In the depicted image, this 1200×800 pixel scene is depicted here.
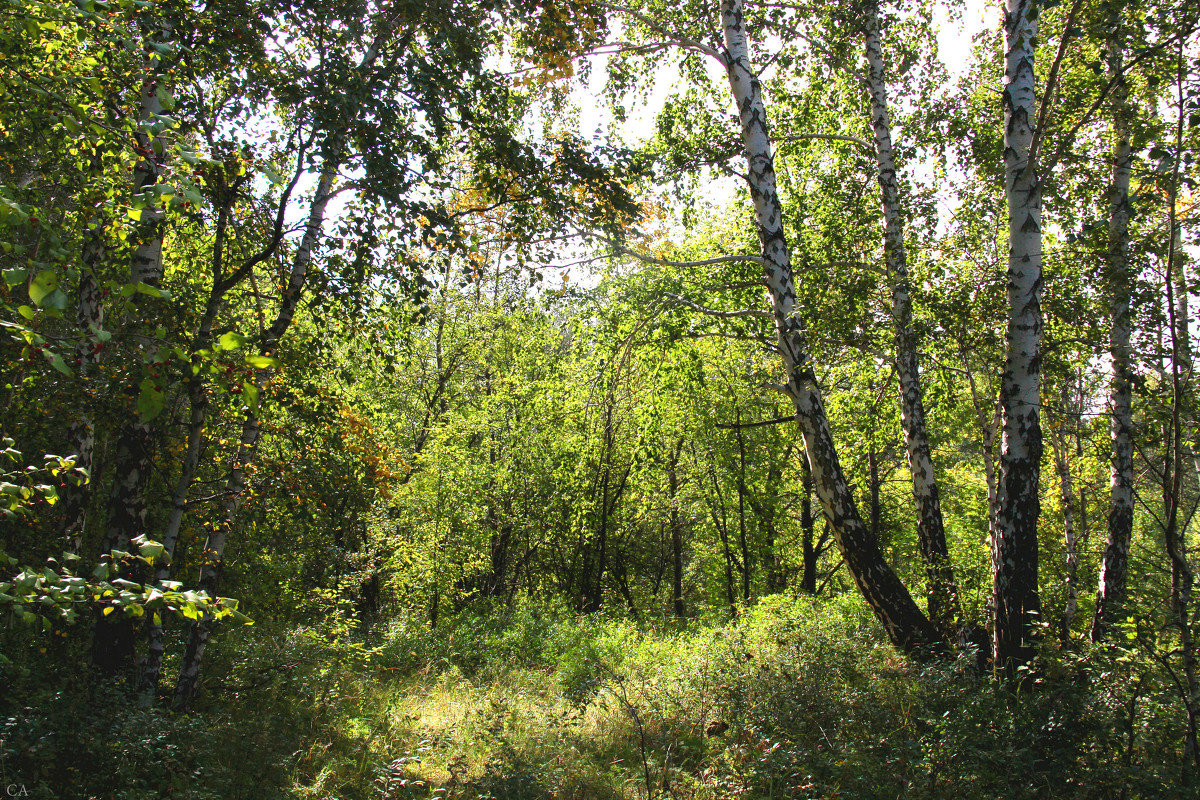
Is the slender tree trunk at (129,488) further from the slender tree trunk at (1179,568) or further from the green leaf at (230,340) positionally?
the slender tree trunk at (1179,568)

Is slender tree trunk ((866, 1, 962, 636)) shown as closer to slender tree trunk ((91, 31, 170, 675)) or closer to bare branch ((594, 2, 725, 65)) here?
bare branch ((594, 2, 725, 65))

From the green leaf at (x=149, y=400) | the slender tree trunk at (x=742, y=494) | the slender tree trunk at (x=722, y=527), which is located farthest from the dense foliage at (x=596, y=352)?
the slender tree trunk at (x=722, y=527)

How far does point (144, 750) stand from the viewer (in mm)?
4625

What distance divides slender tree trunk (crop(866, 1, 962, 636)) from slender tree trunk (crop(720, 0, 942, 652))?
975 millimetres

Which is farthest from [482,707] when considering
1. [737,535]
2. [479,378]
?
[479,378]

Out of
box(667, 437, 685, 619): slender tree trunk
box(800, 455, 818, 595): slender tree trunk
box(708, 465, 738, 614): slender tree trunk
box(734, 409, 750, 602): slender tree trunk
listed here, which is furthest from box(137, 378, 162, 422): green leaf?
box(800, 455, 818, 595): slender tree trunk

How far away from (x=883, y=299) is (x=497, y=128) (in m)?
4.89

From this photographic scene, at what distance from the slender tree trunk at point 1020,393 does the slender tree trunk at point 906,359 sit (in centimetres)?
193

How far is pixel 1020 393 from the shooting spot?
4762 millimetres

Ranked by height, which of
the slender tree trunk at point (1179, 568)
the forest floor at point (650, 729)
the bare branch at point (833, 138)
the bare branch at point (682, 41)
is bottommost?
the forest floor at point (650, 729)

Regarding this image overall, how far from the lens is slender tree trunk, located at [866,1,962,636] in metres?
6.96

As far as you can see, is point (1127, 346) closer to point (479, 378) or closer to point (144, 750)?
point (144, 750)

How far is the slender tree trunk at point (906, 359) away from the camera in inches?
274

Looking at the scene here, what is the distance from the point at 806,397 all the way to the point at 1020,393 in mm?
1753
